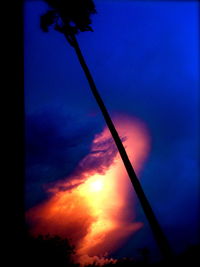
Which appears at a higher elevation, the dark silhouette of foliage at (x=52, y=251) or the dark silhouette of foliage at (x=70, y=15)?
the dark silhouette of foliage at (x=70, y=15)

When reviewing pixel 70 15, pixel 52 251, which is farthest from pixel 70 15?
pixel 52 251

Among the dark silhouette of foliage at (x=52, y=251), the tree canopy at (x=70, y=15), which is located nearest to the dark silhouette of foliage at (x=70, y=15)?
the tree canopy at (x=70, y=15)

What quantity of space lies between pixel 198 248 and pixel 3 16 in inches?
702

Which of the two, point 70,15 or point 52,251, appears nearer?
point 70,15

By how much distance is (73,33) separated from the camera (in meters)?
13.0

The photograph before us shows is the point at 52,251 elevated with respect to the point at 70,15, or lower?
lower

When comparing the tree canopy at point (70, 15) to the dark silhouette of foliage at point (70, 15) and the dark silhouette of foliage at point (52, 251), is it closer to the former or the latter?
the dark silhouette of foliage at point (70, 15)

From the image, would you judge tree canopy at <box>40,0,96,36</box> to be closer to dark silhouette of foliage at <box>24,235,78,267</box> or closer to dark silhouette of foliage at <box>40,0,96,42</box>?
dark silhouette of foliage at <box>40,0,96,42</box>

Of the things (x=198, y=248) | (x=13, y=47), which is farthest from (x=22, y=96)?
(x=198, y=248)

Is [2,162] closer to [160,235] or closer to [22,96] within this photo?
[22,96]

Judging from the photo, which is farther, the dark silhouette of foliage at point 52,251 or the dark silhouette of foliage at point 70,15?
the dark silhouette of foliage at point 52,251

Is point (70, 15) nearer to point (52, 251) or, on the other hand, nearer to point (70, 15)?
point (70, 15)

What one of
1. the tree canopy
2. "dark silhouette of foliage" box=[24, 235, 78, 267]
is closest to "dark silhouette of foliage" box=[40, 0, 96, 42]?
the tree canopy

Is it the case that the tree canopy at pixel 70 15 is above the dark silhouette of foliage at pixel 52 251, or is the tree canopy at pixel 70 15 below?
above
